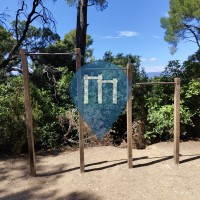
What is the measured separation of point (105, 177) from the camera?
422 cm

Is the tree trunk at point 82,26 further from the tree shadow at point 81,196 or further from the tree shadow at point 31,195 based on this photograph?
the tree shadow at point 81,196

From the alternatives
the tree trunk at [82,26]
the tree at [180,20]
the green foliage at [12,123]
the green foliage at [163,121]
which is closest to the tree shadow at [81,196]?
the green foliage at [12,123]

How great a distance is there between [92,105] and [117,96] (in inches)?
21.6

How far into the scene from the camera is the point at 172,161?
4781mm

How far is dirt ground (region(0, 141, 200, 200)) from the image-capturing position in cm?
370

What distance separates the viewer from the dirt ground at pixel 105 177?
3703 mm

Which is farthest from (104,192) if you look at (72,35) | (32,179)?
(72,35)

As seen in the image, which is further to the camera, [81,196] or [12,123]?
[12,123]

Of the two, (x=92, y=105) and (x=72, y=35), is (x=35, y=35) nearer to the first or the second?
(x=92, y=105)

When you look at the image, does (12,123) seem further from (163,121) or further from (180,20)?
(180,20)

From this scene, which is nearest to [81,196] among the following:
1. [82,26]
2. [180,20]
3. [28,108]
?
[28,108]

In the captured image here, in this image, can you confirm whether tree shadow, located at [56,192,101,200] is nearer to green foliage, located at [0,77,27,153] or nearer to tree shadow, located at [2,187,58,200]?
tree shadow, located at [2,187,58,200]

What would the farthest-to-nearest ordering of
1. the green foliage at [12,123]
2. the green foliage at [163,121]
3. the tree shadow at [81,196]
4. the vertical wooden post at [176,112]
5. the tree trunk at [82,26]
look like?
the tree trunk at [82,26] < the green foliage at [163,121] < the green foliage at [12,123] < the vertical wooden post at [176,112] < the tree shadow at [81,196]

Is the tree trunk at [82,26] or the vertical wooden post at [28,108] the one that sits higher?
the tree trunk at [82,26]
